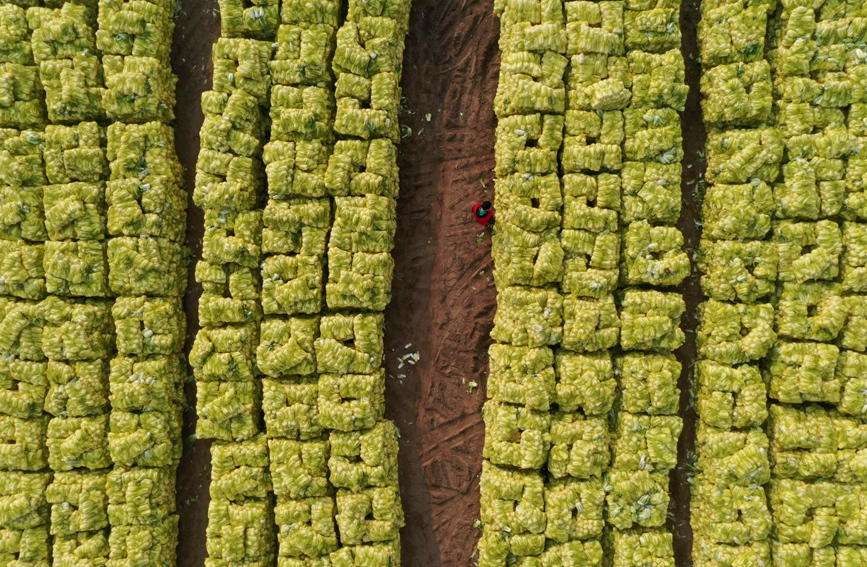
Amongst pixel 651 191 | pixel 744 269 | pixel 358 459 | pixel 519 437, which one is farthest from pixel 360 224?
pixel 744 269

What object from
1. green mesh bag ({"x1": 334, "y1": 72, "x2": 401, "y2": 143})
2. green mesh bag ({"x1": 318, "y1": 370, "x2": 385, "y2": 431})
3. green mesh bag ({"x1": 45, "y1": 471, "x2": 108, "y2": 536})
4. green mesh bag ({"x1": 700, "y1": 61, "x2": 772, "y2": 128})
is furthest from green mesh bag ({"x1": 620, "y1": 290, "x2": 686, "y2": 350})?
green mesh bag ({"x1": 45, "y1": 471, "x2": 108, "y2": 536})

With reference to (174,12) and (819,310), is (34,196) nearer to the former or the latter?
(174,12)

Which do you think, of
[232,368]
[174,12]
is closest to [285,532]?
[232,368]

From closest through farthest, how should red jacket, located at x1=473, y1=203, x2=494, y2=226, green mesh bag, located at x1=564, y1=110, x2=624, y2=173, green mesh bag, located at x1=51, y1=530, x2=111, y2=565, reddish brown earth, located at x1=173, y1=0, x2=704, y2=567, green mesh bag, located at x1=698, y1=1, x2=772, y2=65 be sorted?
green mesh bag, located at x1=698, y1=1, x2=772, y2=65
green mesh bag, located at x1=564, y1=110, x2=624, y2=173
green mesh bag, located at x1=51, y1=530, x2=111, y2=565
red jacket, located at x1=473, y1=203, x2=494, y2=226
reddish brown earth, located at x1=173, y1=0, x2=704, y2=567

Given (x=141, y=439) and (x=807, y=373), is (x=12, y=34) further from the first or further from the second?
(x=807, y=373)

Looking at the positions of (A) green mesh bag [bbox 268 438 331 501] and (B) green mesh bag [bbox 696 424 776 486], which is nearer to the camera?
(B) green mesh bag [bbox 696 424 776 486]

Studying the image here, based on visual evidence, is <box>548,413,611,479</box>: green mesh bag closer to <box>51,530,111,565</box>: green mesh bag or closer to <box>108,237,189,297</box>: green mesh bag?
<box>108,237,189,297</box>: green mesh bag
